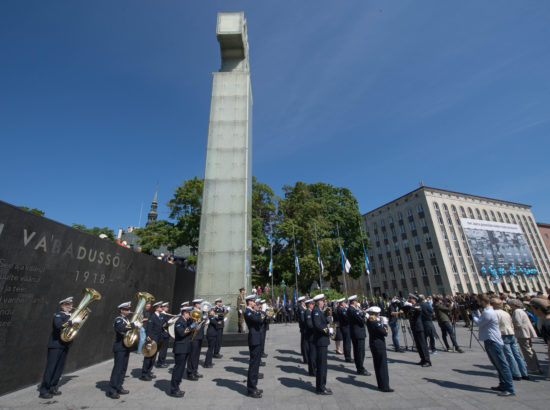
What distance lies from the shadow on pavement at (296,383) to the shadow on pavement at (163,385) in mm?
3040

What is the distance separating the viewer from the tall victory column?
15352mm

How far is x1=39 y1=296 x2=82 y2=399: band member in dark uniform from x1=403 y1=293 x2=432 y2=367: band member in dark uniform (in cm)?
1003

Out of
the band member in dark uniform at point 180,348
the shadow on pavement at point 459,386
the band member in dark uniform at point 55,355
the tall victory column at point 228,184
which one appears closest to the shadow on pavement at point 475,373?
the shadow on pavement at point 459,386

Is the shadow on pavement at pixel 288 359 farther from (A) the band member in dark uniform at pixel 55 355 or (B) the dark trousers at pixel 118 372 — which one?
(A) the band member in dark uniform at pixel 55 355

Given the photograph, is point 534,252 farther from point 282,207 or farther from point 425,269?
point 282,207

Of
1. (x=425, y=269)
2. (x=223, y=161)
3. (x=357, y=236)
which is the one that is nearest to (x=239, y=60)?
(x=223, y=161)

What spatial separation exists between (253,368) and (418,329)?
6149mm

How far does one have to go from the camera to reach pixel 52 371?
620 cm

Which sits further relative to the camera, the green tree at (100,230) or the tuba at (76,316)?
the green tree at (100,230)

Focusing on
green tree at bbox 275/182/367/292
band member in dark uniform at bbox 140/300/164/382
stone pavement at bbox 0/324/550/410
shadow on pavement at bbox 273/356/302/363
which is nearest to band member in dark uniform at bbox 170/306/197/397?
stone pavement at bbox 0/324/550/410

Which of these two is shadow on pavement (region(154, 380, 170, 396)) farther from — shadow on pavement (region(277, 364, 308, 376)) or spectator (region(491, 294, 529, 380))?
spectator (region(491, 294, 529, 380))

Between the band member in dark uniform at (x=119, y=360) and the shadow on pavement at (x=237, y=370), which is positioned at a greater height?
the band member in dark uniform at (x=119, y=360)

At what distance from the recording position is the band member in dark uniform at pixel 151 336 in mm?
7574

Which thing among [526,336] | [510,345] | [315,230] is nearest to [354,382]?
[510,345]
